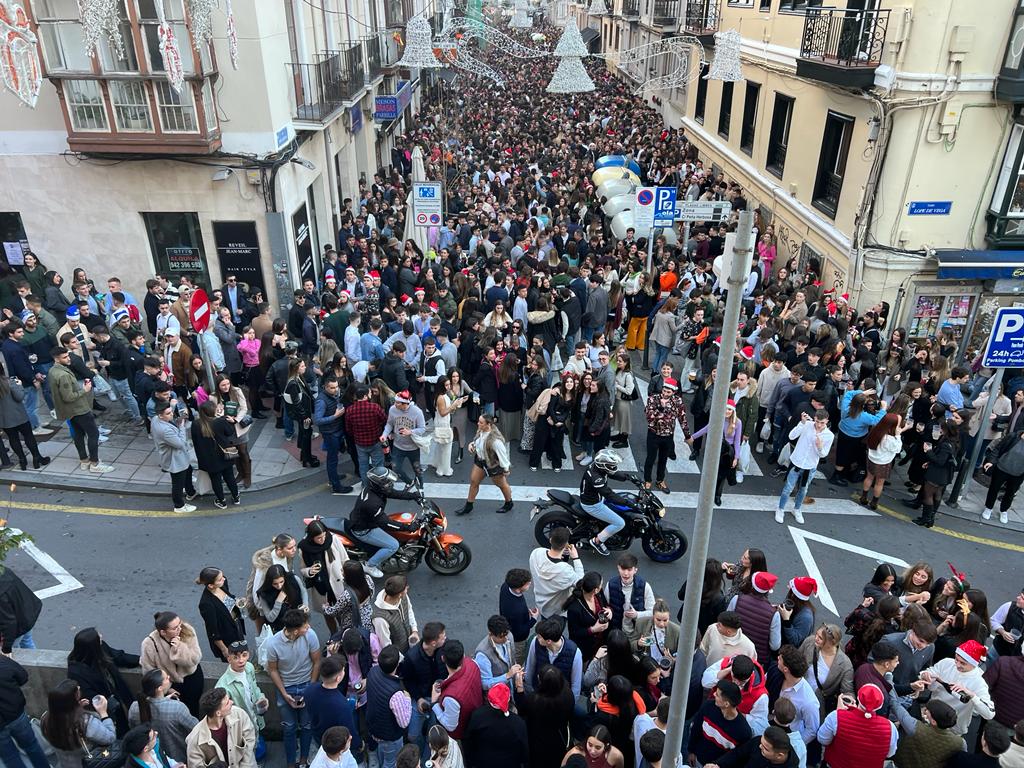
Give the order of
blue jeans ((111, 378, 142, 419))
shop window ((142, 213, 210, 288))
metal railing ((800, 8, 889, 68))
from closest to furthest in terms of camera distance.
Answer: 1. blue jeans ((111, 378, 142, 419))
2. metal railing ((800, 8, 889, 68))
3. shop window ((142, 213, 210, 288))

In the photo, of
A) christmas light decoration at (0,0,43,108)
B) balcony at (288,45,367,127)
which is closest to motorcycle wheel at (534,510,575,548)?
christmas light decoration at (0,0,43,108)

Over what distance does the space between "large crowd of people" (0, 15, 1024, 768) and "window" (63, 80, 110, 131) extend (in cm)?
271

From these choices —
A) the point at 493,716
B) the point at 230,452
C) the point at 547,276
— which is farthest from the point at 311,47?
the point at 493,716

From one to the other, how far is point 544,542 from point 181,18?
33.4 ft

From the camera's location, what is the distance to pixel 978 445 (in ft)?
32.2

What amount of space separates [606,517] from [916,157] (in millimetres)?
9324

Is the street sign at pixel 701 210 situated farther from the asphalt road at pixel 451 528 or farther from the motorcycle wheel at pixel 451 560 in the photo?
the motorcycle wheel at pixel 451 560

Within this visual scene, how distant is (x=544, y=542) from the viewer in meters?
8.71

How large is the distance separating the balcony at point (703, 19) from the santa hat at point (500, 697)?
2253 cm

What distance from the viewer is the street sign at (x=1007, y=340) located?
8.82 metres

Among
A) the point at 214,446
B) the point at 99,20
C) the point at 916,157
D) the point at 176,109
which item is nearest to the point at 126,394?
the point at 214,446

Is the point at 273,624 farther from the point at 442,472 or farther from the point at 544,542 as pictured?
the point at 442,472

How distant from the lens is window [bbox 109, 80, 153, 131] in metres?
11.9

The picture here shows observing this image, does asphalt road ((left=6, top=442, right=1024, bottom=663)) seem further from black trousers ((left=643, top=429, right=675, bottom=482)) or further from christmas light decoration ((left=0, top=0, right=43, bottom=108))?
christmas light decoration ((left=0, top=0, right=43, bottom=108))
